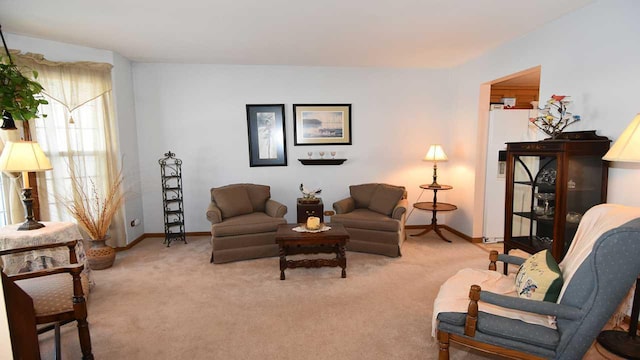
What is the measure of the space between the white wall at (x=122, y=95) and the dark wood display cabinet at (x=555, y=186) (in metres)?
4.85

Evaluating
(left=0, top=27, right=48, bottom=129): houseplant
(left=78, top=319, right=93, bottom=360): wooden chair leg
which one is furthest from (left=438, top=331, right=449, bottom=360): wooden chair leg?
(left=0, top=27, right=48, bottom=129): houseplant

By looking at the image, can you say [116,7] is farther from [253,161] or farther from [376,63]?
[376,63]

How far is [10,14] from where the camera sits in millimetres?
2904

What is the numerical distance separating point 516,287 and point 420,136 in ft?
11.3

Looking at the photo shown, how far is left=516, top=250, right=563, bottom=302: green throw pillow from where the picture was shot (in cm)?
187

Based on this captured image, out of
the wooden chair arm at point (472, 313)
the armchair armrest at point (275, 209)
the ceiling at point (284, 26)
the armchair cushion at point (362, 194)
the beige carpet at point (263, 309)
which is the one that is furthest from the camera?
the armchair cushion at point (362, 194)

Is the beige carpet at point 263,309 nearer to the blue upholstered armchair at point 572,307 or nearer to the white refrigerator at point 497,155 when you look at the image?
the blue upholstered armchair at point 572,307

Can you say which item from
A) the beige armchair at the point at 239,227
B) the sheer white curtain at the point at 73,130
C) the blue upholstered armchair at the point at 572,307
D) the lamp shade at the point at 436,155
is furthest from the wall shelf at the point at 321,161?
the blue upholstered armchair at the point at 572,307

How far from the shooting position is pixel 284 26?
10.8ft

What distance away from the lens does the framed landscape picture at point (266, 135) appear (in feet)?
16.3

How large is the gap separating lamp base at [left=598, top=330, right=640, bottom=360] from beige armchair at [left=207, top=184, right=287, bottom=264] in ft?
10.3

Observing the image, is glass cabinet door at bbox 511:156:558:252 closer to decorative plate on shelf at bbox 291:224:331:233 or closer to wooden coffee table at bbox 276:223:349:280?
wooden coffee table at bbox 276:223:349:280

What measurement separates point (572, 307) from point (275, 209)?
3.22m

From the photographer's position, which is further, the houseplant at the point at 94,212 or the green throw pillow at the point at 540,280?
the houseplant at the point at 94,212
